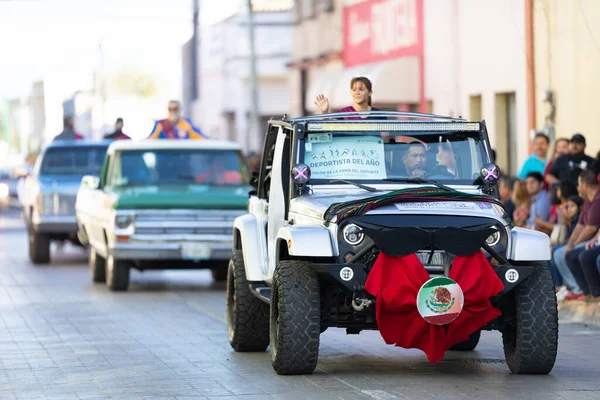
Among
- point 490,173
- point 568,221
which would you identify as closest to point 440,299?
point 490,173

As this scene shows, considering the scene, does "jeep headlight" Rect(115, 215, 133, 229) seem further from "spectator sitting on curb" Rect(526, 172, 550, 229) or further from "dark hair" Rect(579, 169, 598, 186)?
"dark hair" Rect(579, 169, 598, 186)

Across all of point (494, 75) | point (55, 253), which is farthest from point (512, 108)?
point (55, 253)

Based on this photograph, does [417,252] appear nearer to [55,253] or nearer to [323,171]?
[323,171]

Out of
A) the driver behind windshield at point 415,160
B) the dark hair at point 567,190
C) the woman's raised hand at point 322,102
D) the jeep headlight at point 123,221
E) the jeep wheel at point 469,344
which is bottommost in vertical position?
the jeep wheel at point 469,344

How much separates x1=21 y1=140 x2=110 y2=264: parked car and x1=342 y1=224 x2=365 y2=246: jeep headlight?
14.5 meters

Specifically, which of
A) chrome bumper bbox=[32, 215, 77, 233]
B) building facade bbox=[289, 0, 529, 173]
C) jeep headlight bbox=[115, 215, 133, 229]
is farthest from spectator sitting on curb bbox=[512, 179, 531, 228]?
chrome bumper bbox=[32, 215, 77, 233]

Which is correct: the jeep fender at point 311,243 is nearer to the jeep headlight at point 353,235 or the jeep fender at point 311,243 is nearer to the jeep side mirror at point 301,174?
the jeep headlight at point 353,235

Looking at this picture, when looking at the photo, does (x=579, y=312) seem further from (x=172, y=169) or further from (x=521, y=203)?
(x=172, y=169)

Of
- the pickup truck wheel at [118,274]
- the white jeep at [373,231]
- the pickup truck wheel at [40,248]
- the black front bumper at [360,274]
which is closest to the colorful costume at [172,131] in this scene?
the pickup truck wheel at [118,274]

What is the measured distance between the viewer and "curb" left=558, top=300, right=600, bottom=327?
15211 mm

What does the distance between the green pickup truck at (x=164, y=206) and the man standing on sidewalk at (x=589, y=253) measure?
5.05 metres

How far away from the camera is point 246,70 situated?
59281 millimetres

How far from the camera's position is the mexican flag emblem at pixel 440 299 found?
10320mm

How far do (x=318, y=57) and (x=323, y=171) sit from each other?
2781 cm
